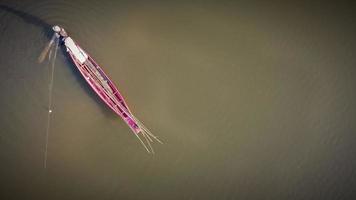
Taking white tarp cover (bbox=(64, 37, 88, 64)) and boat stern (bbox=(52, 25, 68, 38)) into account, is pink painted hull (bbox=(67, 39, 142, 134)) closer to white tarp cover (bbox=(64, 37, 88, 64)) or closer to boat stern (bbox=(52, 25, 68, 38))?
white tarp cover (bbox=(64, 37, 88, 64))

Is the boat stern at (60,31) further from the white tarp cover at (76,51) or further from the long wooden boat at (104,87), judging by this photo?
the white tarp cover at (76,51)

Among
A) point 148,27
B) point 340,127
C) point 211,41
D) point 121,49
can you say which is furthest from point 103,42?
point 340,127

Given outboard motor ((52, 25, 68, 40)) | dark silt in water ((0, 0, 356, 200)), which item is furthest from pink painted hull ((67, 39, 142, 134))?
outboard motor ((52, 25, 68, 40))

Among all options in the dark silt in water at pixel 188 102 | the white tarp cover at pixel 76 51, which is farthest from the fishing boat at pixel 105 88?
the dark silt in water at pixel 188 102

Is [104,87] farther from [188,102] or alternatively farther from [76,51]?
[188,102]

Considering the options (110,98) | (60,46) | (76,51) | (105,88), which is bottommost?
(110,98)

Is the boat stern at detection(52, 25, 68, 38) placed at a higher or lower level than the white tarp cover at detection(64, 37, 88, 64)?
higher

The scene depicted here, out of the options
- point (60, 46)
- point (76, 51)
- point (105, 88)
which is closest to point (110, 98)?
point (105, 88)
